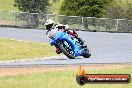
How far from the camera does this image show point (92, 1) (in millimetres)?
14148

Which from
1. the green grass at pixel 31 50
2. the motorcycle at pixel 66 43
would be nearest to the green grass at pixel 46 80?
the green grass at pixel 31 50

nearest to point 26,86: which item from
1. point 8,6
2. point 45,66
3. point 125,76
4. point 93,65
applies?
point 45,66

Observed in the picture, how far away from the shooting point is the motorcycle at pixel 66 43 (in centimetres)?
789

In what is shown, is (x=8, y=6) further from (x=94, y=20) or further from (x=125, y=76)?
(x=125, y=76)

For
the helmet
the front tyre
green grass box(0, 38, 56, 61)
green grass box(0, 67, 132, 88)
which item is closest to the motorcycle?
the front tyre

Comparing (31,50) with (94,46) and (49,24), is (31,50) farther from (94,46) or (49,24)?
(94,46)

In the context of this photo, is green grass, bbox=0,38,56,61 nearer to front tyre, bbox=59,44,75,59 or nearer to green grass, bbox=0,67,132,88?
front tyre, bbox=59,44,75,59

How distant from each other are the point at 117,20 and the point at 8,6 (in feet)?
340

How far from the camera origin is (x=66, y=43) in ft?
26.3

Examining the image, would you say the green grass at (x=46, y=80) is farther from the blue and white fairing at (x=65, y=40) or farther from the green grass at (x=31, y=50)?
the blue and white fairing at (x=65, y=40)

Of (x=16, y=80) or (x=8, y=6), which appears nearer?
(x=16, y=80)

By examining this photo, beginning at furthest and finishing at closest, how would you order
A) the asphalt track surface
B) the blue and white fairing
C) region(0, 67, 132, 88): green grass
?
1. region(0, 67, 132, 88): green grass
2. the asphalt track surface
3. the blue and white fairing

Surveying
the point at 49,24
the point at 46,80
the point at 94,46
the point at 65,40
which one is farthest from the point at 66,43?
the point at 46,80

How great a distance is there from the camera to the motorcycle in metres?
7.89
